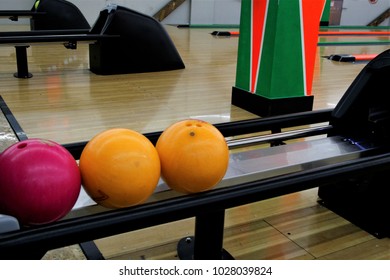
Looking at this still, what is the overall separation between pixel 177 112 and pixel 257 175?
1916mm

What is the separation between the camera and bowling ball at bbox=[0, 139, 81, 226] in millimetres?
1093

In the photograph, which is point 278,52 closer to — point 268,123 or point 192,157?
point 268,123

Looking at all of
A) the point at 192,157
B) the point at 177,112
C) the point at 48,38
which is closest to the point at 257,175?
the point at 192,157

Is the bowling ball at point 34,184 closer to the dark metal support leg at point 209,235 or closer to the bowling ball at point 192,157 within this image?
the bowling ball at point 192,157

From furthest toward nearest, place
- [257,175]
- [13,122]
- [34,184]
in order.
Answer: [13,122] → [257,175] → [34,184]

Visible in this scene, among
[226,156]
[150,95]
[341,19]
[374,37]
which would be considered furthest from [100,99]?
[341,19]

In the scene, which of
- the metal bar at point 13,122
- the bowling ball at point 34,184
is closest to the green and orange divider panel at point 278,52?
the metal bar at point 13,122

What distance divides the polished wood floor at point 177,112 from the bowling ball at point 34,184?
0.50 meters

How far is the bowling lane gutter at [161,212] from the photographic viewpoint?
979 mm

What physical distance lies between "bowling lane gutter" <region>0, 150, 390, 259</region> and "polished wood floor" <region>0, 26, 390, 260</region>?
0.44 m

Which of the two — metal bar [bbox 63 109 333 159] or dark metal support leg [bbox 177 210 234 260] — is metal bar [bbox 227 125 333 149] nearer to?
metal bar [bbox 63 109 333 159]

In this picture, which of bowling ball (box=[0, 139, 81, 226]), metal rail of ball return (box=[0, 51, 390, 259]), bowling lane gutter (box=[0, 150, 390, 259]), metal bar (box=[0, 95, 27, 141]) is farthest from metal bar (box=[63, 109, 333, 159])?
metal bar (box=[0, 95, 27, 141])

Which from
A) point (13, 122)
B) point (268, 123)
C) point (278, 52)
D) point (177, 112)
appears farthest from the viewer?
point (177, 112)

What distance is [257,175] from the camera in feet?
5.08
